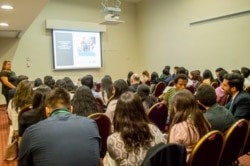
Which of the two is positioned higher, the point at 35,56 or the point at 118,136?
the point at 35,56

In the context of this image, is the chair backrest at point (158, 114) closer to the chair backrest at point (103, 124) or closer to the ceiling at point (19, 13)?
the chair backrest at point (103, 124)

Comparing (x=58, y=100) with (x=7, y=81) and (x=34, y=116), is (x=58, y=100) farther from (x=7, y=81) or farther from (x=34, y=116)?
(x=7, y=81)

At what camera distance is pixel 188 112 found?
2.15 meters

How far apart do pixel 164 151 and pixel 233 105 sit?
190 centimetres

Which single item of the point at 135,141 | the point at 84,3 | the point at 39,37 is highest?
the point at 84,3

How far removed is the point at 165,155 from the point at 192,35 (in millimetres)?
8432

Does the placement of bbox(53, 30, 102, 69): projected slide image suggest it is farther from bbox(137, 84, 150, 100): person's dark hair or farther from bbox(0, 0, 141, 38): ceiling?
bbox(137, 84, 150, 100): person's dark hair

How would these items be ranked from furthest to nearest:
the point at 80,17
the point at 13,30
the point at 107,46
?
1. the point at 107,46
2. the point at 80,17
3. the point at 13,30

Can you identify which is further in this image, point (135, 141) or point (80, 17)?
point (80, 17)

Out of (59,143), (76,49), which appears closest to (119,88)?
(59,143)

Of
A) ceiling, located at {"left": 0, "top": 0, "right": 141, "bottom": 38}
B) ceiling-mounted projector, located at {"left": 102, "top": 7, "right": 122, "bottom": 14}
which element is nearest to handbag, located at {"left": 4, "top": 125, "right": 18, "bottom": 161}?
ceiling, located at {"left": 0, "top": 0, "right": 141, "bottom": 38}

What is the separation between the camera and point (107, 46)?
10812 millimetres

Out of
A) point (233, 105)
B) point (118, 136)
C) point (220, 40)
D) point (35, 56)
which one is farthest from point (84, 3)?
point (118, 136)

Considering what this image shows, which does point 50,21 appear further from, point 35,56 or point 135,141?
point 135,141
